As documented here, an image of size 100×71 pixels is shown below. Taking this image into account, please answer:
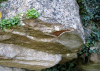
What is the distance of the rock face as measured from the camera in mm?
1708

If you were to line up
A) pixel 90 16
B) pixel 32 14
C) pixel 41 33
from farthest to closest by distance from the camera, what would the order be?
1. pixel 90 16
2. pixel 41 33
3. pixel 32 14

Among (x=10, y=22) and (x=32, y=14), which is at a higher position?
(x=32, y=14)

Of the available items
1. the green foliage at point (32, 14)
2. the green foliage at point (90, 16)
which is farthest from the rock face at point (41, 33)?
the green foliage at point (90, 16)

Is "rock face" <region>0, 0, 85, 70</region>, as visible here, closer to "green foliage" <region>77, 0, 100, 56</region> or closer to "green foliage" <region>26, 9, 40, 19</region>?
"green foliage" <region>26, 9, 40, 19</region>

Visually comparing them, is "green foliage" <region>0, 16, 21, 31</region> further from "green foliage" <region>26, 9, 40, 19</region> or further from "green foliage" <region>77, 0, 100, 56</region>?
"green foliage" <region>77, 0, 100, 56</region>

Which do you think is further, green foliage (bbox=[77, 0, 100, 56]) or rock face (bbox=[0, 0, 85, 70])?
green foliage (bbox=[77, 0, 100, 56])

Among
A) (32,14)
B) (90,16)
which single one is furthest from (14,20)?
(90,16)

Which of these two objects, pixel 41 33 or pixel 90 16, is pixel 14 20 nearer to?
pixel 41 33

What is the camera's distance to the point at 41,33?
1774mm

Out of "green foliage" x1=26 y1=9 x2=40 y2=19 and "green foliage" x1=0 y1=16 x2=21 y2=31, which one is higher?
"green foliage" x1=26 y1=9 x2=40 y2=19

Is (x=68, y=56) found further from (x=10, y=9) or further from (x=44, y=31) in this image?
(x=10, y=9)

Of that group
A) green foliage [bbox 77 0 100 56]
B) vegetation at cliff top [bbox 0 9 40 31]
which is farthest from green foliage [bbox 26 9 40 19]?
green foliage [bbox 77 0 100 56]

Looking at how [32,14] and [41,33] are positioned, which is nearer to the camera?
[32,14]

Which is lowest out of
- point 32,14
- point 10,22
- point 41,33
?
point 41,33
